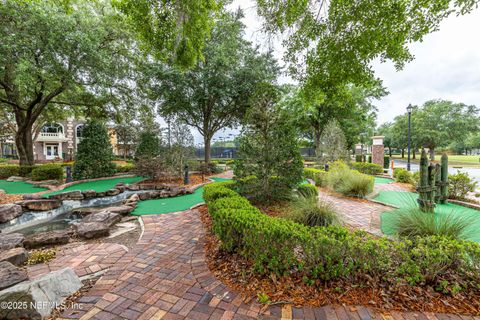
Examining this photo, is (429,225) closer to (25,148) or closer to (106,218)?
(106,218)

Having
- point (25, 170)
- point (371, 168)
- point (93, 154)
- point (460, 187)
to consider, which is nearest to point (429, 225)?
point (460, 187)

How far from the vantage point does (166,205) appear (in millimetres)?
6156

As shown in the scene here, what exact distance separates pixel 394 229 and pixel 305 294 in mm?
2289

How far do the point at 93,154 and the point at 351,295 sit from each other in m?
12.1

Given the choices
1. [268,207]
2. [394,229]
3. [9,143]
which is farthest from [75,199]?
[9,143]

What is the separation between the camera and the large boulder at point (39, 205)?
590cm

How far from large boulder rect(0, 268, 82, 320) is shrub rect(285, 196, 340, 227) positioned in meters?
3.23

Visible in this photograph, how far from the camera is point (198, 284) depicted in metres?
2.31

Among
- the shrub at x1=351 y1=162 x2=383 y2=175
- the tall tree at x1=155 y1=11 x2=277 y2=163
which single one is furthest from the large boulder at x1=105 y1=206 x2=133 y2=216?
the shrub at x1=351 y1=162 x2=383 y2=175

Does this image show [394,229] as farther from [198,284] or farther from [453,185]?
[453,185]

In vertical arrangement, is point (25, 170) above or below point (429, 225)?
above

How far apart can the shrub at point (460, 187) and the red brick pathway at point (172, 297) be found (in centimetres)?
580

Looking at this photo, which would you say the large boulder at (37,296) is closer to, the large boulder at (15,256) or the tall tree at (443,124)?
the large boulder at (15,256)

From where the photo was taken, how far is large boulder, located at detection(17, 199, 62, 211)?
5898mm
